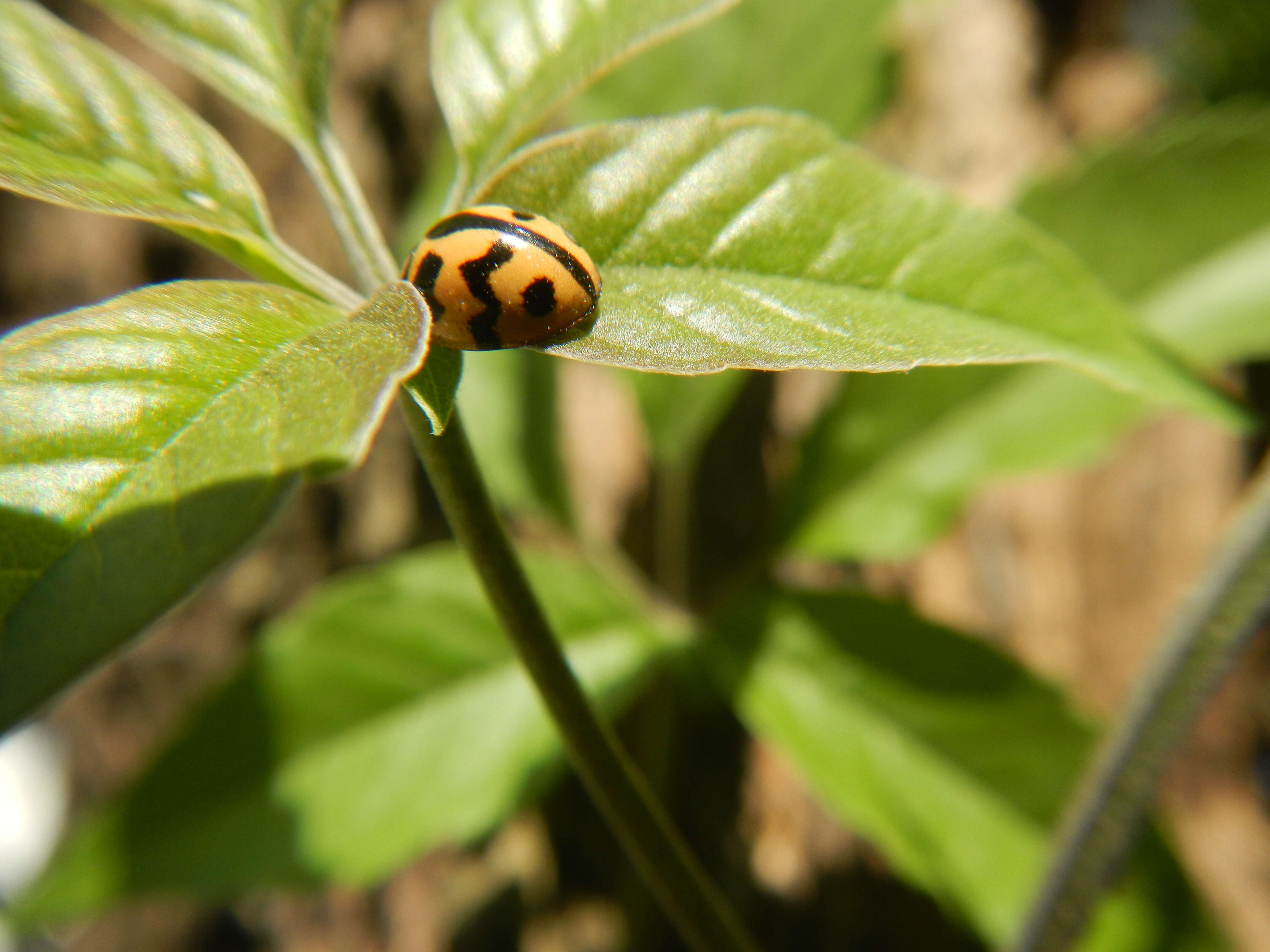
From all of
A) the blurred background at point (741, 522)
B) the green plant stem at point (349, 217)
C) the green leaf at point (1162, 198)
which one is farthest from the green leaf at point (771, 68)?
the green plant stem at point (349, 217)

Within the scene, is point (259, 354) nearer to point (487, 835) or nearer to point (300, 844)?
point (300, 844)

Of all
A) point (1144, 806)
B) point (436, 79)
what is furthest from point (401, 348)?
point (1144, 806)

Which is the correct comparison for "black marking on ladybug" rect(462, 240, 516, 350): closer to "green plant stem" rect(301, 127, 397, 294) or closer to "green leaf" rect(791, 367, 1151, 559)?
"green plant stem" rect(301, 127, 397, 294)

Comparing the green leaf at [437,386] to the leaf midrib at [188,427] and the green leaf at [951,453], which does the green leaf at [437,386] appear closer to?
the leaf midrib at [188,427]

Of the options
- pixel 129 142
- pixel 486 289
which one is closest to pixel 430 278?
pixel 486 289

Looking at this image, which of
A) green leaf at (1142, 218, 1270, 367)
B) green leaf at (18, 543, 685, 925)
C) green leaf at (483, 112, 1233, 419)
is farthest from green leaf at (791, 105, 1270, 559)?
green leaf at (483, 112, 1233, 419)

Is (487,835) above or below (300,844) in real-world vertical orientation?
below
